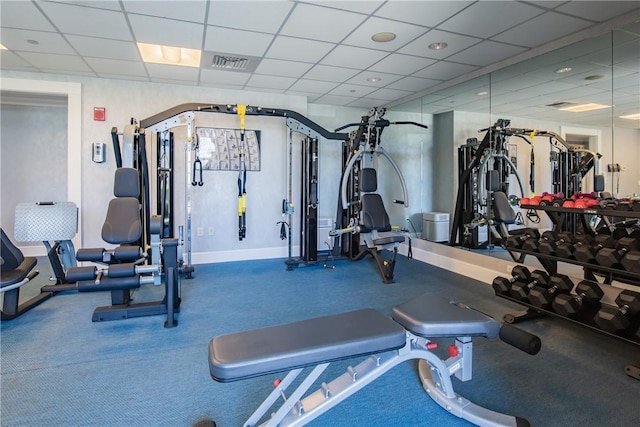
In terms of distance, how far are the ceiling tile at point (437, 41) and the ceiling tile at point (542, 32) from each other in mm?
278

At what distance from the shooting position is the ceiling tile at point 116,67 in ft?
13.2

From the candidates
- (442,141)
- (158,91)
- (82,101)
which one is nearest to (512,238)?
(442,141)

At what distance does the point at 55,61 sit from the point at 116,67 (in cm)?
62

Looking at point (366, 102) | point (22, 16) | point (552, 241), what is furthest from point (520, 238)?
point (22, 16)

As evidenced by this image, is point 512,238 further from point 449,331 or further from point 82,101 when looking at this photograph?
point 82,101

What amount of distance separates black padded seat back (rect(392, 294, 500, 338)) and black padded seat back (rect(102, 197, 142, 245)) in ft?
9.47

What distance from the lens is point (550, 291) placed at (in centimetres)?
271

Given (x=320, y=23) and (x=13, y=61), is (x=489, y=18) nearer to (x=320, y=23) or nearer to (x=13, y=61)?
(x=320, y=23)

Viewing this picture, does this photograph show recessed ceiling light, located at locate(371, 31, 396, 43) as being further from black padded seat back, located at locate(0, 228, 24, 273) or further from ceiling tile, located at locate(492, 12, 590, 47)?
black padded seat back, located at locate(0, 228, 24, 273)

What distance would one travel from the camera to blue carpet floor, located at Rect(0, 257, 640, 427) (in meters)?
1.82

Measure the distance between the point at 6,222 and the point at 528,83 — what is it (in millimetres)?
8029

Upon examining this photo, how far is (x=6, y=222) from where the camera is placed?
579cm

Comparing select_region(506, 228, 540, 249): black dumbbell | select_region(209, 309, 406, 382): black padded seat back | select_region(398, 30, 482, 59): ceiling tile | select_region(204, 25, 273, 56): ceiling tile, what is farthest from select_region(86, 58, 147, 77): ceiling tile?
select_region(506, 228, 540, 249): black dumbbell

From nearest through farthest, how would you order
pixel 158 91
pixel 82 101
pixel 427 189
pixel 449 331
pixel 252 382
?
pixel 449 331 < pixel 252 382 < pixel 82 101 < pixel 158 91 < pixel 427 189
